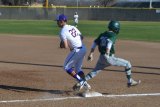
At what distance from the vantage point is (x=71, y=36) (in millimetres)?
10023

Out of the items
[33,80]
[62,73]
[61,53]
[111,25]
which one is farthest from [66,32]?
[61,53]

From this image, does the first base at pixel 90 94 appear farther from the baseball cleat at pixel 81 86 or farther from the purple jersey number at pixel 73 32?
the purple jersey number at pixel 73 32

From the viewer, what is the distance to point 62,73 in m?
13.8

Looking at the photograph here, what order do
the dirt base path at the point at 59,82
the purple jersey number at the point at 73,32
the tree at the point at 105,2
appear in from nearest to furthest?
the dirt base path at the point at 59,82 < the purple jersey number at the point at 73,32 < the tree at the point at 105,2

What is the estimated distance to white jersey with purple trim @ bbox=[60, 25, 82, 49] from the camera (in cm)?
990

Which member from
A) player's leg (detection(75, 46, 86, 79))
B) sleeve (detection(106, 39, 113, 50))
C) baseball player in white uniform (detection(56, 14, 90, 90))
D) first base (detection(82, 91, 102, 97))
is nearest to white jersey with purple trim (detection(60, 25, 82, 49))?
baseball player in white uniform (detection(56, 14, 90, 90))

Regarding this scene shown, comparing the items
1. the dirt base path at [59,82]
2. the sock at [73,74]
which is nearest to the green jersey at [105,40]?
the sock at [73,74]

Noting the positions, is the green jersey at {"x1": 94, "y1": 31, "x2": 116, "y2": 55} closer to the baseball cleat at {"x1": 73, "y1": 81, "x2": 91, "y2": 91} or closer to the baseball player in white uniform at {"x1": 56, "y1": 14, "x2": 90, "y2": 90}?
the baseball player in white uniform at {"x1": 56, "y1": 14, "x2": 90, "y2": 90}

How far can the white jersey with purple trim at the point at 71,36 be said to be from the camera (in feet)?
32.5

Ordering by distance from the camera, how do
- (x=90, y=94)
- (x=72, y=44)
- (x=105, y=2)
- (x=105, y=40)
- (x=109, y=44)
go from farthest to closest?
(x=105, y=2) < (x=72, y=44) < (x=90, y=94) < (x=105, y=40) < (x=109, y=44)

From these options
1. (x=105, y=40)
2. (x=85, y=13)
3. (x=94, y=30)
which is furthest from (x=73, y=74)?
(x=85, y=13)

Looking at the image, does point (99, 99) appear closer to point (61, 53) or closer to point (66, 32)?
point (66, 32)

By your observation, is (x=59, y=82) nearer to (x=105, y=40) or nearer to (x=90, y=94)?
(x=90, y=94)

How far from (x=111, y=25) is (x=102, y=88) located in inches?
75.6
